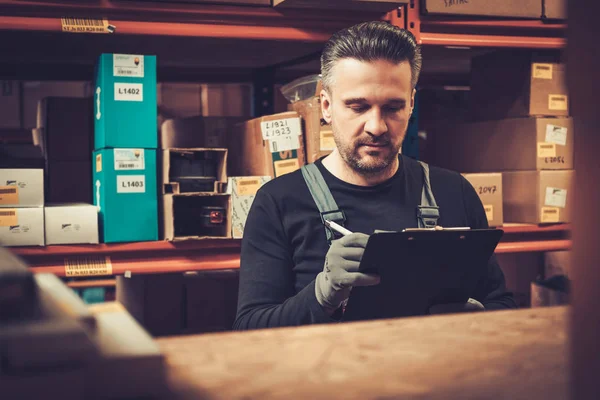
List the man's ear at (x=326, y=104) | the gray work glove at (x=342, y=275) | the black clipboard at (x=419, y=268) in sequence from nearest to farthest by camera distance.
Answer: the black clipboard at (x=419, y=268), the gray work glove at (x=342, y=275), the man's ear at (x=326, y=104)

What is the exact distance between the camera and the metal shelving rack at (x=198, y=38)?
82.4 inches

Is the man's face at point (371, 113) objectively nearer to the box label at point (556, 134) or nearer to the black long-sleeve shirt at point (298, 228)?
the black long-sleeve shirt at point (298, 228)

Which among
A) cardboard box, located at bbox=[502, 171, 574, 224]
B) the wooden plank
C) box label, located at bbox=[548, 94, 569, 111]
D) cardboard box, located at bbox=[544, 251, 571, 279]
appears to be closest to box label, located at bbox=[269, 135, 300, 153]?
cardboard box, located at bbox=[502, 171, 574, 224]

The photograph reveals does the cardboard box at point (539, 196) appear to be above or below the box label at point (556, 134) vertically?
below

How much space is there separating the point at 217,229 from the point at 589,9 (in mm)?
1977

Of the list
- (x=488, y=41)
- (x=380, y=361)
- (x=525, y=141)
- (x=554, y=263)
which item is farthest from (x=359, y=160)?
(x=554, y=263)

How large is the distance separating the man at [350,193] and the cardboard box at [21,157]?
102 cm

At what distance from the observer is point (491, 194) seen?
254cm

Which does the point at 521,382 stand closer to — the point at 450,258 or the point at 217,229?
the point at 450,258

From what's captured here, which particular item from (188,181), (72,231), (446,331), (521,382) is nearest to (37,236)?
(72,231)

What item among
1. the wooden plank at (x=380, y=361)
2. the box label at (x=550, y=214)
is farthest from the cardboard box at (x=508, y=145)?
the wooden plank at (x=380, y=361)

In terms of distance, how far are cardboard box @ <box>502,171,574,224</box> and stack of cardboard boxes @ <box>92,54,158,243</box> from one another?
1.42 meters

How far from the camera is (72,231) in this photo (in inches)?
84.2

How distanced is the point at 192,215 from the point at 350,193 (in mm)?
757
